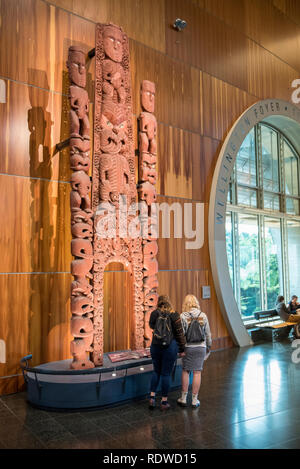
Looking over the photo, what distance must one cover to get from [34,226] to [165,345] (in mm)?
2728

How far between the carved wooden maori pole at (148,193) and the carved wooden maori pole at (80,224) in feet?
3.38

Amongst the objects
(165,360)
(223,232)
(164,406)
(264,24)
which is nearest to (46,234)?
(165,360)

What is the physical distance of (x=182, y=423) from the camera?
14.3 ft

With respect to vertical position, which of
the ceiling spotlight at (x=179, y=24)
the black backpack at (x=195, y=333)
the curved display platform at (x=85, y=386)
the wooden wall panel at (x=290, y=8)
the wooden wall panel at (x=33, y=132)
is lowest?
the curved display platform at (x=85, y=386)

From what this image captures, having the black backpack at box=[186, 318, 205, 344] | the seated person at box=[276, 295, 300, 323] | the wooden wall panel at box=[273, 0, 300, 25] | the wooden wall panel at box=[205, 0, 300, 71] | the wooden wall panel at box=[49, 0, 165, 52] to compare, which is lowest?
the seated person at box=[276, 295, 300, 323]

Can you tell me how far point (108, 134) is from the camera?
5.90m

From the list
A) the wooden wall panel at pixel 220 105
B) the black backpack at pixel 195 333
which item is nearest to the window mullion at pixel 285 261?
the wooden wall panel at pixel 220 105

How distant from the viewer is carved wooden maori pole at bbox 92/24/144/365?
5732 mm

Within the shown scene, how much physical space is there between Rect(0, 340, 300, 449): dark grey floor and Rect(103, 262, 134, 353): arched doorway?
1662 mm

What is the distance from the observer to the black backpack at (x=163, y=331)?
185 inches

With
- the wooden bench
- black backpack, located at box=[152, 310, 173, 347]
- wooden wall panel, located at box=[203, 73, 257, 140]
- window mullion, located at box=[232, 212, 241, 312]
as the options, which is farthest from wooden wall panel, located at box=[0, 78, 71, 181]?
the wooden bench

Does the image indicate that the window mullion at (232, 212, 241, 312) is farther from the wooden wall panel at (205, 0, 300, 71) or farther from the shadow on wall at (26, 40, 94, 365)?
the shadow on wall at (26, 40, 94, 365)

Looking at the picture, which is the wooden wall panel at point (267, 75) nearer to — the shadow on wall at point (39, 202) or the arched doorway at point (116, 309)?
the shadow on wall at point (39, 202)

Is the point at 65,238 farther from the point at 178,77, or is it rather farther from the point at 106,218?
the point at 178,77
